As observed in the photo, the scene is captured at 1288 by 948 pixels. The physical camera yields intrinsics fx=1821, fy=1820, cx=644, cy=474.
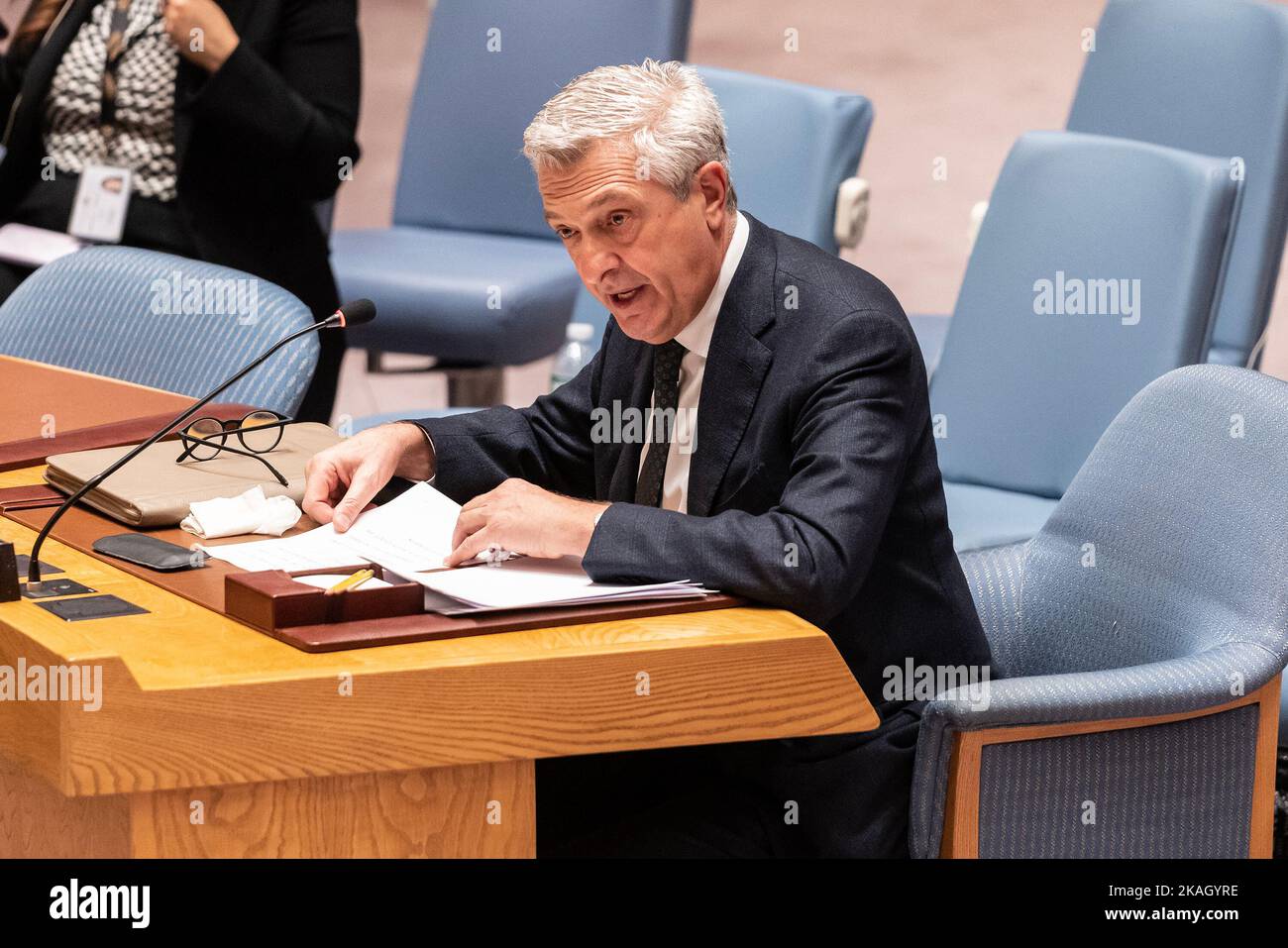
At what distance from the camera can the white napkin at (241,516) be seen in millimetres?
1750

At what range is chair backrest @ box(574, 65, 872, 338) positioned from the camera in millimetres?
3041

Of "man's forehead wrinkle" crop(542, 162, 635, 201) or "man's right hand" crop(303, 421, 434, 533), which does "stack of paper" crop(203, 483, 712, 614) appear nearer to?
"man's right hand" crop(303, 421, 434, 533)

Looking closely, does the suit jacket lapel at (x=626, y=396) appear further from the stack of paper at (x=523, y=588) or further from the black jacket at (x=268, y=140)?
the black jacket at (x=268, y=140)

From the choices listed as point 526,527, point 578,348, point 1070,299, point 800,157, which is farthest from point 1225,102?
point 526,527

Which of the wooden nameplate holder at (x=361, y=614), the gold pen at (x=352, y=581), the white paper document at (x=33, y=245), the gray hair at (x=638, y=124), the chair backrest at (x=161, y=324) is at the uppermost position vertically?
the gray hair at (x=638, y=124)

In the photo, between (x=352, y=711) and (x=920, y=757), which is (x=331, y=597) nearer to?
(x=352, y=711)

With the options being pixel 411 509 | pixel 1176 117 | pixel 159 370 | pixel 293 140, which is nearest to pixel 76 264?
pixel 159 370

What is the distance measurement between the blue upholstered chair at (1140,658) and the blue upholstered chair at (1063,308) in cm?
56

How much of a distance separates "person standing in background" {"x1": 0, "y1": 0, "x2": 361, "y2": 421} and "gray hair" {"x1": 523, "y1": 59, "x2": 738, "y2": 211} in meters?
1.43

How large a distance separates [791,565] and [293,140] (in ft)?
5.85

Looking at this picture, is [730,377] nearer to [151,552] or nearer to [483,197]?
[151,552]

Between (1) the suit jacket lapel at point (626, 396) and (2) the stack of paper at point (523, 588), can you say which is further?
(1) the suit jacket lapel at point (626, 396)

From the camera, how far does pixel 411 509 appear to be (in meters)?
1.78

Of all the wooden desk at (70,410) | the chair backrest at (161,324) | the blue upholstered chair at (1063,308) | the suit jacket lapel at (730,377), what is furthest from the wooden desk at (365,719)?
the blue upholstered chair at (1063,308)
